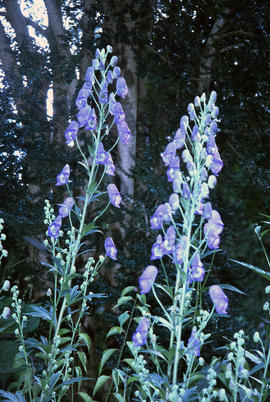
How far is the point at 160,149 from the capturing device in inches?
164

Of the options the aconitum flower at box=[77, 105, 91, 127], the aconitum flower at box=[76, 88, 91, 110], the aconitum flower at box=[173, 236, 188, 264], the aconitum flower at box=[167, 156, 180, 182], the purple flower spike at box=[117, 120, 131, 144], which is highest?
the aconitum flower at box=[76, 88, 91, 110]

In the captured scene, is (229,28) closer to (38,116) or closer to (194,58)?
(194,58)

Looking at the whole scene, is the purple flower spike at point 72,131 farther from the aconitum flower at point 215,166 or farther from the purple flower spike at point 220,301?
the purple flower spike at point 220,301

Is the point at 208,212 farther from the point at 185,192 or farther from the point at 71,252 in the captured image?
the point at 71,252

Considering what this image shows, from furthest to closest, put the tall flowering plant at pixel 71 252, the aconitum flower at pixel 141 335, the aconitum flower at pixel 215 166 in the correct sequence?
the tall flowering plant at pixel 71 252, the aconitum flower at pixel 215 166, the aconitum flower at pixel 141 335

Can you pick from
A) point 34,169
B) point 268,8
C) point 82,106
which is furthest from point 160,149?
point 82,106

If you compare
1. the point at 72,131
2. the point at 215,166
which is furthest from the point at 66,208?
the point at 215,166

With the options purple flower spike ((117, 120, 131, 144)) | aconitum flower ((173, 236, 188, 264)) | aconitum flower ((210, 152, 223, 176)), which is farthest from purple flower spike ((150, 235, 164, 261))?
purple flower spike ((117, 120, 131, 144))

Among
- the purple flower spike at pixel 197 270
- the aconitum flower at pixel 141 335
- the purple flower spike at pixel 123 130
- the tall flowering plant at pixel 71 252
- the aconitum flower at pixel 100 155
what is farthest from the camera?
the purple flower spike at pixel 123 130

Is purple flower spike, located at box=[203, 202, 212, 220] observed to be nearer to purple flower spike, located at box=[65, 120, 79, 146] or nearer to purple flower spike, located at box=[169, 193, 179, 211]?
purple flower spike, located at box=[169, 193, 179, 211]

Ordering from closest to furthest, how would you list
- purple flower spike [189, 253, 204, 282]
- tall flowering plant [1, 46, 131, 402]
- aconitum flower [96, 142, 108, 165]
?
purple flower spike [189, 253, 204, 282] < tall flowering plant [1, 46, 131, 402] < aconitum flower [96, 142, 108, 165]

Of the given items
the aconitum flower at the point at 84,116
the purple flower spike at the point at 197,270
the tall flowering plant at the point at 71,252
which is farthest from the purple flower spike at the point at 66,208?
the purple flower spike at the point at 197,270

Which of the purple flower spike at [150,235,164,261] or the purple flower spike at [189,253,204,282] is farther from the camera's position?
the purple flower spike at [150,235,164,261]

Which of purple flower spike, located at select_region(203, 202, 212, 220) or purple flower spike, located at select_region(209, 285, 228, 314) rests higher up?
purple flower spike, located at select_region(203, 202, 212, 220)
